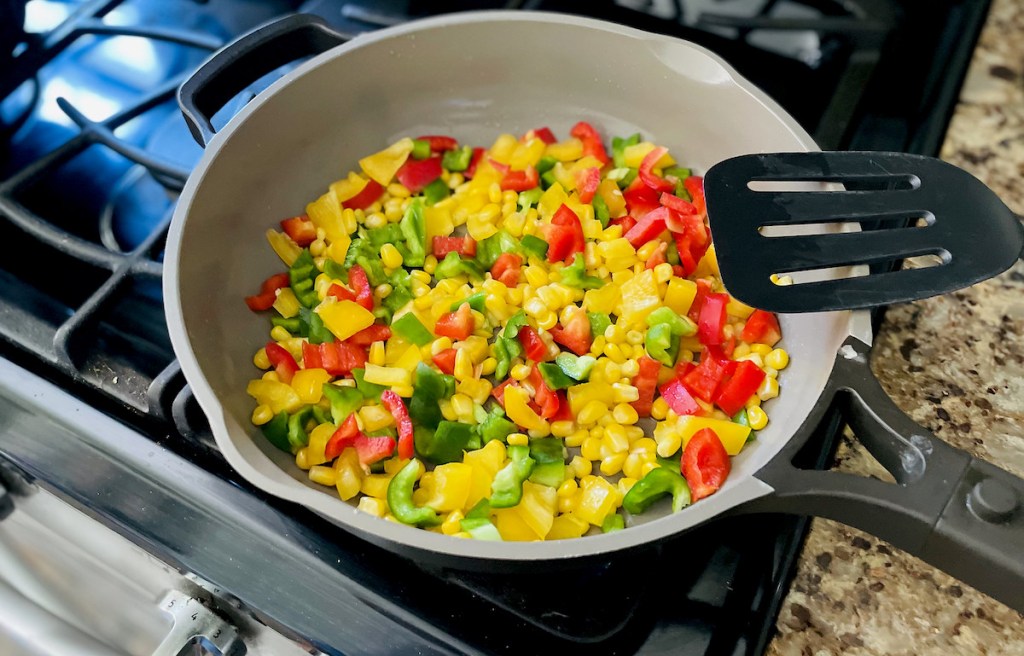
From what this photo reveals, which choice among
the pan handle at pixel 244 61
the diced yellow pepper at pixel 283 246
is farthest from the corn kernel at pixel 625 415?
the pan handle at pixel 244 61

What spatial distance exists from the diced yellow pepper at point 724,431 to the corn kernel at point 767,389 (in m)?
0.06

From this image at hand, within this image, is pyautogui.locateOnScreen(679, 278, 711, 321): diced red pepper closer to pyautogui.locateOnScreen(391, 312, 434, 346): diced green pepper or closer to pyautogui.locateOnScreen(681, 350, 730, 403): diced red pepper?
pyautogui.locateOnScreen(681, 350, 730, 403): diced red pepper

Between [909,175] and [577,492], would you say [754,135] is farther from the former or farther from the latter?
[577,492]

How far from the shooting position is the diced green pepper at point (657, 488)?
98 centimetres

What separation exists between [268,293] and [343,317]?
0.45 feet

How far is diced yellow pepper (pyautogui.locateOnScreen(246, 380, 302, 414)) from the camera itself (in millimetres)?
1092

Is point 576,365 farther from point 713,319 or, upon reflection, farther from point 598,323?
point 713,319

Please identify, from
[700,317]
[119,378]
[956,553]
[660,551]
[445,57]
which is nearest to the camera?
[956,553]

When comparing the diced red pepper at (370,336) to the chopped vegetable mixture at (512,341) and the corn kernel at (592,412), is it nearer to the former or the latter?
the chopped vegetable mixture at (512,341)

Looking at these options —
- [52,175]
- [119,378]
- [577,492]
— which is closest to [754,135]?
[577,492]

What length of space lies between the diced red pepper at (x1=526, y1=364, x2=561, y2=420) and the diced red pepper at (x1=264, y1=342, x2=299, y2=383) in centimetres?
32

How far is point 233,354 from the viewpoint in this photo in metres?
1.13

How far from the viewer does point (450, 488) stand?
994mm

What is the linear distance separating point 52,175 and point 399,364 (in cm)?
70
